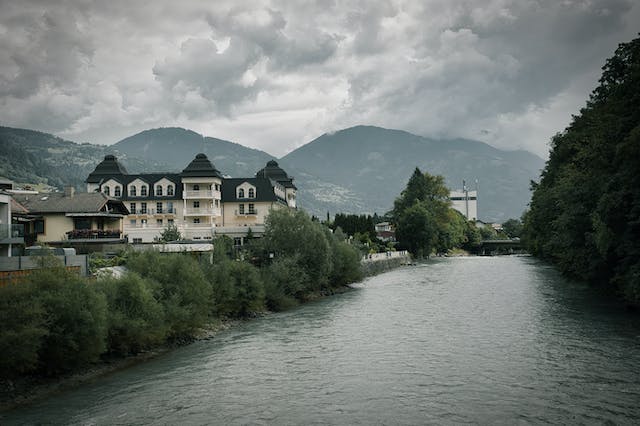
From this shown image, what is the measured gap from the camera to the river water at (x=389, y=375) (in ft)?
66.7

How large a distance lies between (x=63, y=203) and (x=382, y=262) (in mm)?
52753

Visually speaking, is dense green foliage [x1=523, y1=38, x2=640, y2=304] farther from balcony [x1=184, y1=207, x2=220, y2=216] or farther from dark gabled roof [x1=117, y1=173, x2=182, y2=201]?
dark gabled roof [x1=117, y1=173, x2=182, y2=201]

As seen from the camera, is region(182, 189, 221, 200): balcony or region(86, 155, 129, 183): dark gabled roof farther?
region(86, 155, 129, 183): dark gabled roof

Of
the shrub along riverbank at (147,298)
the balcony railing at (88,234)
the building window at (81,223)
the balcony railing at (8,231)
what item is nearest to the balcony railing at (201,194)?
the shrub along riverbank at (147,298)

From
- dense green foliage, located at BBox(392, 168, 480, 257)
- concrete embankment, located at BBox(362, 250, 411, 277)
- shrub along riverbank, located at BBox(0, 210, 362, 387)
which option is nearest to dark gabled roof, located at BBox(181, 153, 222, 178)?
shrub along riverbank, located at BBox(0, 210, 362, 387)

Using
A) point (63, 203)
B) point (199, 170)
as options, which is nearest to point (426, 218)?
point (199, 170)

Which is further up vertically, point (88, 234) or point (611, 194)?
point (611, 194)

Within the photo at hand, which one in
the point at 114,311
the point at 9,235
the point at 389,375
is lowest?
the point at 389,375

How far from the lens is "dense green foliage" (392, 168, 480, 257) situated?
409ft

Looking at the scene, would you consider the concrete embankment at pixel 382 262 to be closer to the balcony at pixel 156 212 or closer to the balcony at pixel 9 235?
the balcony at pixel 156 212

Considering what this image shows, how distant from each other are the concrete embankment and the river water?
40.5 m

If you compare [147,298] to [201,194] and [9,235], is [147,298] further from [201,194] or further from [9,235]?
[201,194]

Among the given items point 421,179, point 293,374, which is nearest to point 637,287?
point 293,374

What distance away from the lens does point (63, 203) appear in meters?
53.1
